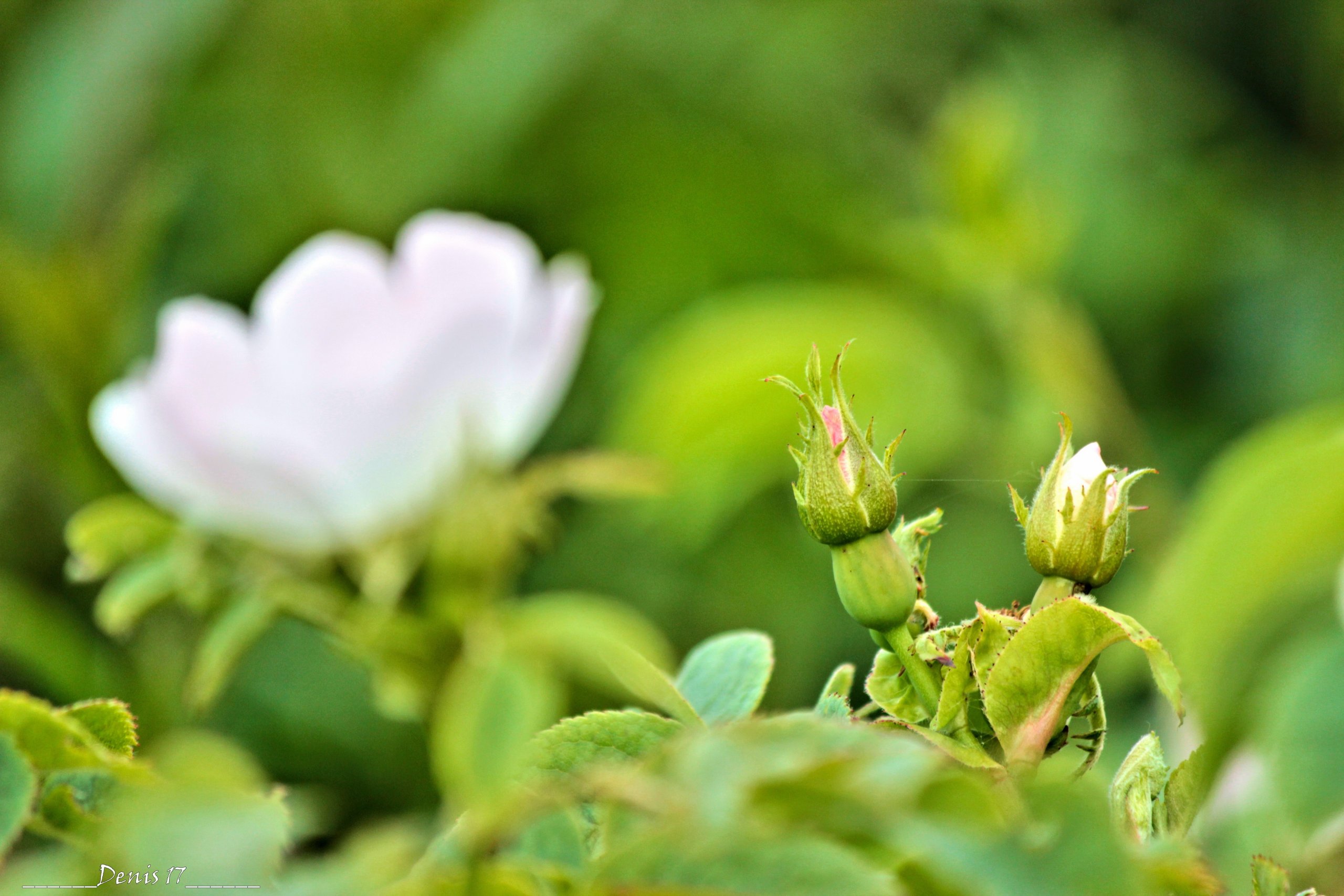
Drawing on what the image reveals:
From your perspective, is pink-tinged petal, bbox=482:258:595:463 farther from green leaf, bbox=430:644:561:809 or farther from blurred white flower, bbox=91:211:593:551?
green leaf, bbox=430:644:561:809

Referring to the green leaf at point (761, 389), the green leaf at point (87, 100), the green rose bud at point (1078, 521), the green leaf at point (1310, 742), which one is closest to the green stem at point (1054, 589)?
Answer: the green rose bud at point (1078, 521)

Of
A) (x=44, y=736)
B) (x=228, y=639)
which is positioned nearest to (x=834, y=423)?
(x=44, y=736)

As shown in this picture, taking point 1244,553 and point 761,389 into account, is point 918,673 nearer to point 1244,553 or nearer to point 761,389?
point 1244,553

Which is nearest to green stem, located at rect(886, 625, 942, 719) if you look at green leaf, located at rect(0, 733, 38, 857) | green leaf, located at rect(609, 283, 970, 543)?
green leaf, located at rect(0, 733, 38, 857)

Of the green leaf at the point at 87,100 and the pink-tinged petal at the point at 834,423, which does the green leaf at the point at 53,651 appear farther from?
the pink-tinged petal at the point at 834,423

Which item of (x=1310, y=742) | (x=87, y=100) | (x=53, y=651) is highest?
(x=87, y=100)

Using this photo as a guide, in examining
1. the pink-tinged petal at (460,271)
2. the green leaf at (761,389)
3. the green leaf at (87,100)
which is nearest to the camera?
the pink-tinged petal at (460,271)
